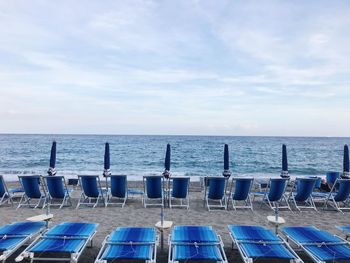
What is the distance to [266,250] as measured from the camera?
13.3 feet

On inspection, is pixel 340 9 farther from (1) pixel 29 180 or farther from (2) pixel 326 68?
(1) pixel 29 180

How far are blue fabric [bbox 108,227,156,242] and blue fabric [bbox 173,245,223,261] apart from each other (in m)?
0.47

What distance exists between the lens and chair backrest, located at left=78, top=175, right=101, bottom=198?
7.60 m

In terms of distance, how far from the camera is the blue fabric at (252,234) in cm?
443

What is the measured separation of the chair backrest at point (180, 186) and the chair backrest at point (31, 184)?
134 inches

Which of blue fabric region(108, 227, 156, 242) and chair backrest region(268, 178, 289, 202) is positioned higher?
chair backrest region(268, 178, 289, 202)

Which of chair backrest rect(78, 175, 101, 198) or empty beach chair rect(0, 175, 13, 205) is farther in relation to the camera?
chair backrest rect(78, 175, 101, 198)

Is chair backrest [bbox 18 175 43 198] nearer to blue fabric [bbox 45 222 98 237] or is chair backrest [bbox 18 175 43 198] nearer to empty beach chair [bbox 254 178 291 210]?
blue fabric [bbox 45 222 98 237]

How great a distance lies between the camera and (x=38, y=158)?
3475cm

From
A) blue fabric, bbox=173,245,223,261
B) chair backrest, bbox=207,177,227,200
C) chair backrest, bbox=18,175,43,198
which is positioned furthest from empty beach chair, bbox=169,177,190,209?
blue fabric, bbox=173,245,223,261

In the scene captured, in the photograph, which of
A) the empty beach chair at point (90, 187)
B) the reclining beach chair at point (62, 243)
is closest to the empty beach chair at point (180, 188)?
the empty beach chair at point (90, 187)

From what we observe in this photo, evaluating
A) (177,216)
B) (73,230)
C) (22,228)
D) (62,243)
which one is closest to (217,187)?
(177,216)

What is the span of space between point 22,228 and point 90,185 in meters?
3.00

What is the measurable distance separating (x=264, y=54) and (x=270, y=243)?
43.0ft
